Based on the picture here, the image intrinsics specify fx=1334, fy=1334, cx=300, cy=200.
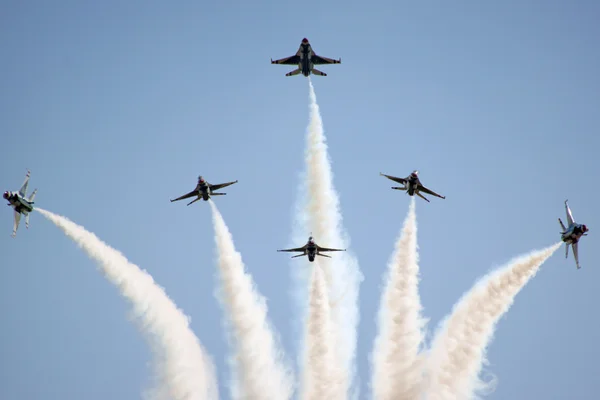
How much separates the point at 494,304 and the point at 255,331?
797 inches

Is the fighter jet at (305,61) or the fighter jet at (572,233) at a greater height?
the fighter jet at (305,61)

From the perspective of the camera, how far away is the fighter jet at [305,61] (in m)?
112

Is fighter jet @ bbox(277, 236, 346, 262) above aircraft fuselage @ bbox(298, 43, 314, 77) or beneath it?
beneath

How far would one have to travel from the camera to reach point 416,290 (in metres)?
114

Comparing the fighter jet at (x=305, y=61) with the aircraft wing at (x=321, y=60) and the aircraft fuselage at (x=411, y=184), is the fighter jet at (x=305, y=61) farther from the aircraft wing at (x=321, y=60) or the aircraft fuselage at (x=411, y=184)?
the aircraft fuselage at (x=411, y=184)

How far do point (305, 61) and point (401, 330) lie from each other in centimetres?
2405

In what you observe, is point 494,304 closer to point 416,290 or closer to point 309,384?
point 416,290

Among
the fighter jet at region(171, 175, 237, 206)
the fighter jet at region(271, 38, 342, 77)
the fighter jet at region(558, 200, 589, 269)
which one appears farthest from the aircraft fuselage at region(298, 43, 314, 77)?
the fighter jet at region(558, 200, 589, 269)

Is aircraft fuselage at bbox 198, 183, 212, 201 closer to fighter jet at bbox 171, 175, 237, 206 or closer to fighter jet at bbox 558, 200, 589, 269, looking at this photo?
fighter jet at bbox 171, 175, 237, 206

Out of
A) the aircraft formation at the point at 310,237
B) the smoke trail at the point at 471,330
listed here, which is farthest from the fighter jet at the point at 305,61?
the smoke trail at the point at 471,330

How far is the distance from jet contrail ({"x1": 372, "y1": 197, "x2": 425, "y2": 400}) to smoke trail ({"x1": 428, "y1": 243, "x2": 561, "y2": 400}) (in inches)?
68.4

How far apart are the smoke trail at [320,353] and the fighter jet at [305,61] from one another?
700 inches

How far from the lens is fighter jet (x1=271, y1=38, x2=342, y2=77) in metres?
112

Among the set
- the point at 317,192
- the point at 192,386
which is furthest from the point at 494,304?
the point at 192,386
